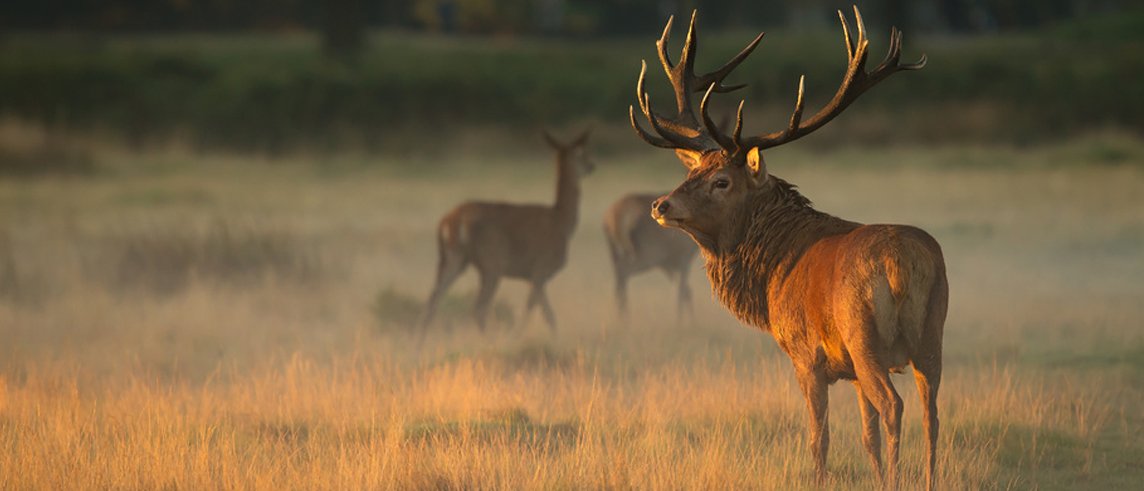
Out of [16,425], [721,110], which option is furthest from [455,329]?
[721,110]

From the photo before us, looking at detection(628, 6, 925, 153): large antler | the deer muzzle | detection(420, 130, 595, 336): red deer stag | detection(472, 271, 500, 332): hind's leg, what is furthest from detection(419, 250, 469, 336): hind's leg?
the deer muzzle

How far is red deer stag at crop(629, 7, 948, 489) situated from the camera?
691 cm

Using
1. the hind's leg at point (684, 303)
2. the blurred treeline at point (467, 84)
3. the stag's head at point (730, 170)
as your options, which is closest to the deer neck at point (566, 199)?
the hind's leg at point (684, 303)

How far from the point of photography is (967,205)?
74.0 feet

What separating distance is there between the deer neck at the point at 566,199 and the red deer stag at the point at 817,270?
528 cm

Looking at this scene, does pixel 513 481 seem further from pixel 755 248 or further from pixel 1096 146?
pixel 1096 146

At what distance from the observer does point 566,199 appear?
13.9 metres

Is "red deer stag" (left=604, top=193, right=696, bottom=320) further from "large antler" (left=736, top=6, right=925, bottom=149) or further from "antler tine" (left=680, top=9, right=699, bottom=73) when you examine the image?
"large antler" (left=736, top=6, right=925, bottom=149)

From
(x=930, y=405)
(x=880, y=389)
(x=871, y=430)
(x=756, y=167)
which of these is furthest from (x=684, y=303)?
(x=880, y=389)

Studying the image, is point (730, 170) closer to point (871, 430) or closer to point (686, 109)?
point (686, 109)

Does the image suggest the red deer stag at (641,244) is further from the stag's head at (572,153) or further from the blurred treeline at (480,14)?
the blurred treeline at (480,14)

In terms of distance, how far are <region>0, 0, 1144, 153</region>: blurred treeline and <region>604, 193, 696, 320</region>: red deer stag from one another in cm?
1524

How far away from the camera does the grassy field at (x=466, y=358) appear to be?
8.03 metres

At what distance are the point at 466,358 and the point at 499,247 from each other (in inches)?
93.9
